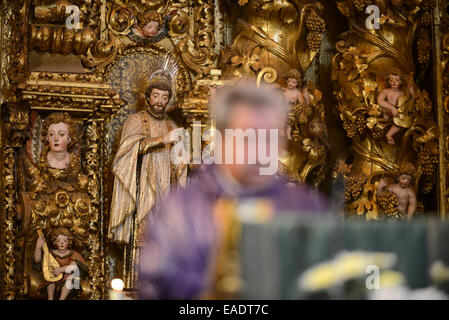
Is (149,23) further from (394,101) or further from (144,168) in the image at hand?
(394,101)

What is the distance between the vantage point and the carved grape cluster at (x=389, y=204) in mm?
8500

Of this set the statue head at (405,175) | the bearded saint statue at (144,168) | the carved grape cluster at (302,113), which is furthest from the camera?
the statue head at (405,175)

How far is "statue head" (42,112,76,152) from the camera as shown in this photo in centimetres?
807

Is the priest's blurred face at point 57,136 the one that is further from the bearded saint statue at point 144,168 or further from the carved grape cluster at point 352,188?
the carved grape cluster at point 352,188

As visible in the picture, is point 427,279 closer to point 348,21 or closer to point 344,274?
point 344,274

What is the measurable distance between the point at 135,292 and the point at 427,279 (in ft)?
15.4

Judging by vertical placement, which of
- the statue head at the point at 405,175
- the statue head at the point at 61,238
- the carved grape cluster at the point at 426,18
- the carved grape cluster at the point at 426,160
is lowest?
the statue head at the point at 61,238

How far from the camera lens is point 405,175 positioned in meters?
8.61

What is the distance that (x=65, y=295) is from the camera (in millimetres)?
7844

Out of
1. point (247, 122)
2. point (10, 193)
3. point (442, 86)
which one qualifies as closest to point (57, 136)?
point (10, 193)

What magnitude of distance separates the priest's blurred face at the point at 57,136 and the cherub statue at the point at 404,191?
2583 millimetres

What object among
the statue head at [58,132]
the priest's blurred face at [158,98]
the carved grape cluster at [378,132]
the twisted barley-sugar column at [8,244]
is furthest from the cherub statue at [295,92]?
the twisted barley-sugar column at [8,244]

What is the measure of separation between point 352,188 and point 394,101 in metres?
0.80
